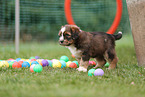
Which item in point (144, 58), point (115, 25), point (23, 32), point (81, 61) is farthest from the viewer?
point (23, 32)

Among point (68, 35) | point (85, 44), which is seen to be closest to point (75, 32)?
point (68, 35)

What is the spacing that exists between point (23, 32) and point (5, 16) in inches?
111

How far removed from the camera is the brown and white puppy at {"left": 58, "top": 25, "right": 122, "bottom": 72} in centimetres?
379

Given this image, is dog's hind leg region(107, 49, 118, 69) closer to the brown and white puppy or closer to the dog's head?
the brown and white puppy

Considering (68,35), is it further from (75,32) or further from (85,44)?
(85,44)

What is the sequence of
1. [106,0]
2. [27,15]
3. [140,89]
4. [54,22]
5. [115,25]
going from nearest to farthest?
[140,89]
[115,25]
[106,0]
[27,15]
[54,22]

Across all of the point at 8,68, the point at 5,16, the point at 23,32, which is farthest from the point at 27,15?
the point at 8,68

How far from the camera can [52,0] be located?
9.49m

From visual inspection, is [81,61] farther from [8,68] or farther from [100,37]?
[8,68]

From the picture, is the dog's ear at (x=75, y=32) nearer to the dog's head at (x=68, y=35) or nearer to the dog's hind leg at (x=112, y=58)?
the dog's head at (x=68, y=35)

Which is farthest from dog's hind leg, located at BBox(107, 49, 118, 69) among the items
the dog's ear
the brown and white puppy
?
the dog's ear

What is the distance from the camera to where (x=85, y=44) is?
394cm

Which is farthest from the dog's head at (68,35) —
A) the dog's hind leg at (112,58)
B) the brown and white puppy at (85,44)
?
the dog's hind leg at (112,58)

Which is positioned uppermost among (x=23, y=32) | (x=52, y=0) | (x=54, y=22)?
(x=52, y=0)
